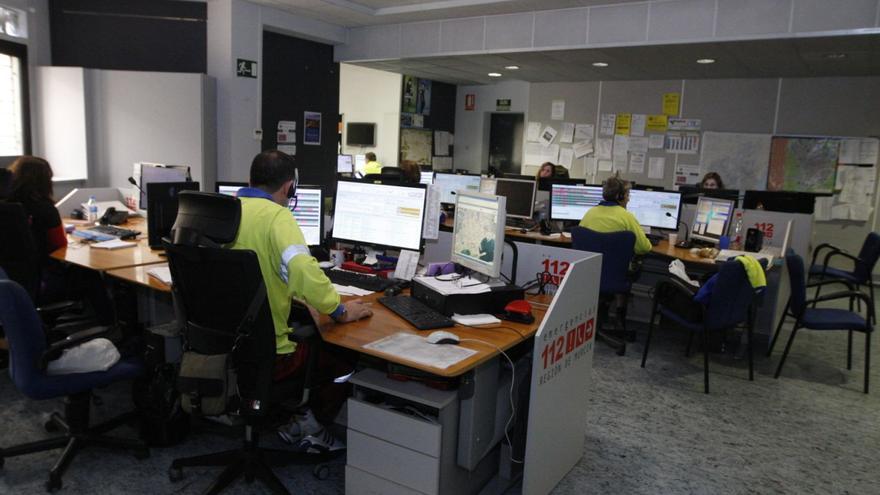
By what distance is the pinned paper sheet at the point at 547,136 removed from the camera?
8656mm

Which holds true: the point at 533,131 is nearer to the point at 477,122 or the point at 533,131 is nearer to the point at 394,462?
the point at 477,122

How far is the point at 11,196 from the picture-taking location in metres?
3.24

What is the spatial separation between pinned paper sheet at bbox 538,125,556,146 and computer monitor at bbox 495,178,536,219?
3.17 meters

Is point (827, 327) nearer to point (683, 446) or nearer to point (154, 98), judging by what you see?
point (683, 446)

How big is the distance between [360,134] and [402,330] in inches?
307

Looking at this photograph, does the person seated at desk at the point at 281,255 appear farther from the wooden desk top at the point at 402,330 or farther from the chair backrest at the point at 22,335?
the chair backrest at the point at 22,335

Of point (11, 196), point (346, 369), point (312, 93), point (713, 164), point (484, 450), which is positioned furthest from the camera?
point (713, 164)

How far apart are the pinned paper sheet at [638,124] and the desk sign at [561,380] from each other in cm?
592

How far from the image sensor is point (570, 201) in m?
5.70

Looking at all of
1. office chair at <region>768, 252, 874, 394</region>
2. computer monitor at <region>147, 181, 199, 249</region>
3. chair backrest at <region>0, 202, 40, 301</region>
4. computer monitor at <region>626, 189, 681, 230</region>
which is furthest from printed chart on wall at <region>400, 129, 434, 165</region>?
chair backrest at <region>0, 202, 40, 301</region>

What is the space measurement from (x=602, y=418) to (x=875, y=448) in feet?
4.44

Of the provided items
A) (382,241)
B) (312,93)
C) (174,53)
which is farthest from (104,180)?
(382,241)

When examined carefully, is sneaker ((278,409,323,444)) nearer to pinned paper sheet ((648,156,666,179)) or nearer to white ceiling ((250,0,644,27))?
white ceiling ((250,0,644,27))

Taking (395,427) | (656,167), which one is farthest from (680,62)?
(395,427)
